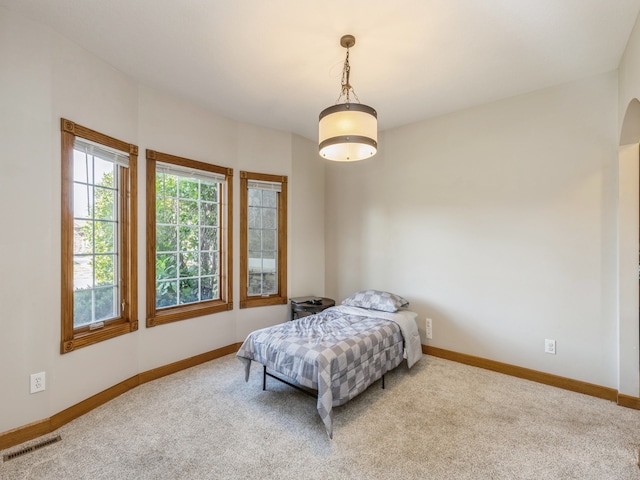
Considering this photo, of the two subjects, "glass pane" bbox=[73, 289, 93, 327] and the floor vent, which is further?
"glass pane" bbox=[73, 289, 93, 327]

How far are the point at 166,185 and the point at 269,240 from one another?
52.4 inches

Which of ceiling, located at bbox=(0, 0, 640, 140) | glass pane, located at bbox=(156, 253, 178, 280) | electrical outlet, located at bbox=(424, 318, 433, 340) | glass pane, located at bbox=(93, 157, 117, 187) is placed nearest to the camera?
ceiling, located at bbox=(0, 0, 640, 140)

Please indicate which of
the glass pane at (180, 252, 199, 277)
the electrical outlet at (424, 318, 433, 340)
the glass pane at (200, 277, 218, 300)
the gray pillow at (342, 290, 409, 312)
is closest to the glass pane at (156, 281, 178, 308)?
the glass pane at (180, 252, 199, 277)

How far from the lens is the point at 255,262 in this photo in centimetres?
379

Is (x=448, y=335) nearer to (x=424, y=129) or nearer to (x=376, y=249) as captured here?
(x=376, y=249)

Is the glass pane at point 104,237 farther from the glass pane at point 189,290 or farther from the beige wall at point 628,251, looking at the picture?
the beige wall at point 628,251

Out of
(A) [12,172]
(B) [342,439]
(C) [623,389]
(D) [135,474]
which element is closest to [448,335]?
(C) [623,389]

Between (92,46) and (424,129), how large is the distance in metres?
3.18

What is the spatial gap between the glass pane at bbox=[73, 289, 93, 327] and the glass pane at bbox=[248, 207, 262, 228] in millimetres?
1742

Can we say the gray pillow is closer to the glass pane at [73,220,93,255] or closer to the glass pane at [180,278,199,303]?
the glass pane at [180,278,199,303]

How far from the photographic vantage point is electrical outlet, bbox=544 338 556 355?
2.78m

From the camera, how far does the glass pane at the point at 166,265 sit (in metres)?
3.05

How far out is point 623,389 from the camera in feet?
7.95

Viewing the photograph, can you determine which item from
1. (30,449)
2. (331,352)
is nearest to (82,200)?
(30,449)
